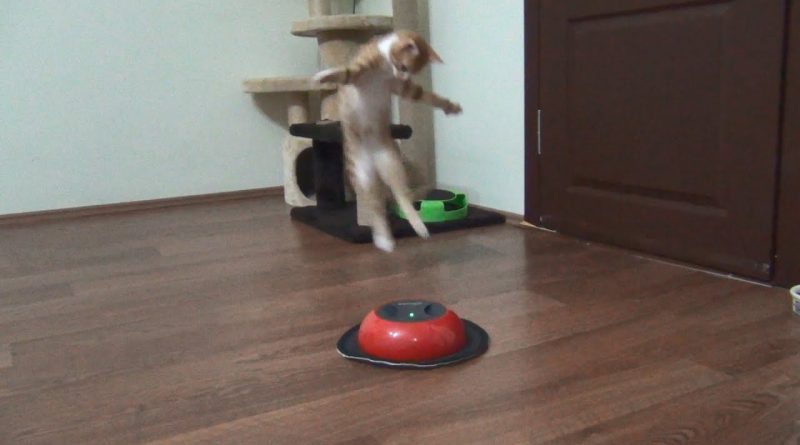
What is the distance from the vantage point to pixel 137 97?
9.52 ft

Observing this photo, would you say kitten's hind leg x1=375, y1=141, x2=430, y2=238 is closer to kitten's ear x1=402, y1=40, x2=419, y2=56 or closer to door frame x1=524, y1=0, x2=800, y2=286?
kitten's ear x1=402, y1=40, x2=419, y2=56

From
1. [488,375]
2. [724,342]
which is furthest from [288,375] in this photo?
[724,342]

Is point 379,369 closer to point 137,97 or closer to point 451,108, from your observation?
point 451,108

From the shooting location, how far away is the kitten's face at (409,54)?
40.8 inches

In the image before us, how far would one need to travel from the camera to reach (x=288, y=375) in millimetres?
1223

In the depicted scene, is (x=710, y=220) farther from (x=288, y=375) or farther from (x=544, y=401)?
(x=288, y=375)

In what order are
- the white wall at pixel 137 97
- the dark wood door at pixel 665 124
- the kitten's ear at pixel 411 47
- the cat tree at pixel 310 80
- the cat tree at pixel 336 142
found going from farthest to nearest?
the white wall at pixel 137 97 → the cat tree at pixel 310 80 → the cat tree at pixel 336 142 → the dark wood door at pixel 665 124 → the kitten's ear at pixel 411 47

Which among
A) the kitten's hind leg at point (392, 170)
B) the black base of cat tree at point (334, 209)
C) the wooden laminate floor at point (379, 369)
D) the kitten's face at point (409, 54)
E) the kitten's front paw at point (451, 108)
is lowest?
the wooden laminate floor at point (379, 369)

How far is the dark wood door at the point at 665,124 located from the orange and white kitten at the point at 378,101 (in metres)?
0.77

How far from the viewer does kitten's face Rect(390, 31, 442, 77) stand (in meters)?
1.04

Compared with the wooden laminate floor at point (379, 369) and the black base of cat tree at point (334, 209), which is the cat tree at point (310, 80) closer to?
the black base of cat tree at point (334, 209)

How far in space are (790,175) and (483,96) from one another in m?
1.13

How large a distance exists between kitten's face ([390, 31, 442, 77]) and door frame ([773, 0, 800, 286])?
35.0 inches

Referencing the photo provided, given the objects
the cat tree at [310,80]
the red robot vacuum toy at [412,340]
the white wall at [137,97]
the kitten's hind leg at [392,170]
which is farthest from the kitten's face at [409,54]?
the white wall at [137,97]
